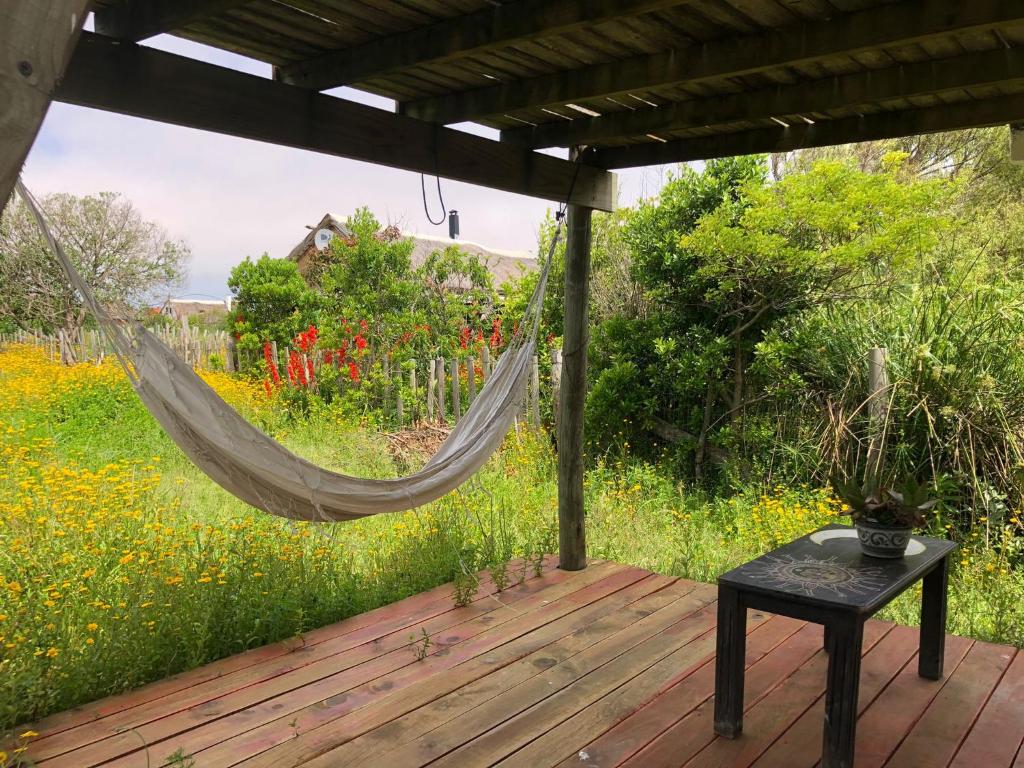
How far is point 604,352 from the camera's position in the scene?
5.52 metres

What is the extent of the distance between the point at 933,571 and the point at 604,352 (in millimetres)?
3448

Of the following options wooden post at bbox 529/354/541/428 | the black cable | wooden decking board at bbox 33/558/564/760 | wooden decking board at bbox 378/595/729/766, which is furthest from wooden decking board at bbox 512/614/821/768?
wooden post at bbox 529/354/541/428

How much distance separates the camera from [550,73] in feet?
7.43

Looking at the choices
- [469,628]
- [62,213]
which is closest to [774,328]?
[469,628]

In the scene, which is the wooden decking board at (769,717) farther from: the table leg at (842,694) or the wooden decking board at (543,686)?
the wooden decking board at (543,686)

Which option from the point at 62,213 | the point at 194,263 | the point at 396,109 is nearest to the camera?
the point at 396,109

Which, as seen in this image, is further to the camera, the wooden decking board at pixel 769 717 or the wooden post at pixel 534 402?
the wooden post at pixel 534 402

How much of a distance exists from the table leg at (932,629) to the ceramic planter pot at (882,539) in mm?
277

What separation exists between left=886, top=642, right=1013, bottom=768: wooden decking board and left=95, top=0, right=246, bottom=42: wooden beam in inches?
93.4

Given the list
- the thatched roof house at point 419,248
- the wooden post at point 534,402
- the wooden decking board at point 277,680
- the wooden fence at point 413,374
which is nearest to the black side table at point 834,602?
the wooden decking board at point 277,680

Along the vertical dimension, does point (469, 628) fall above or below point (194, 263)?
below

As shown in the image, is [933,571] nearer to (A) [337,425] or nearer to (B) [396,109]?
(B) [396,109]

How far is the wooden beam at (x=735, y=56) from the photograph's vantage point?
173 centimetres

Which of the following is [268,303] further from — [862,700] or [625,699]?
[862,700]
